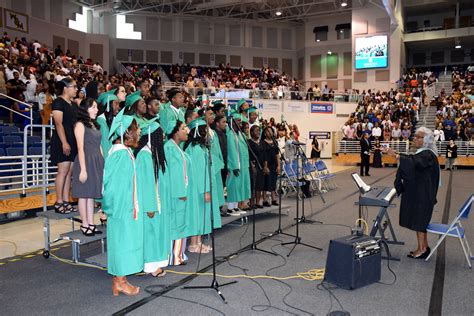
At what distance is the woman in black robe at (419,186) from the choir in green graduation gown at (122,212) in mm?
3336

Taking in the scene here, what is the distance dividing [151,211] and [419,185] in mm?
3543

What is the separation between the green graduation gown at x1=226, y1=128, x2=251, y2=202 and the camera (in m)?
7.96

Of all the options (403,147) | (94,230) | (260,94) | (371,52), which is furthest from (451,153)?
(94,230)

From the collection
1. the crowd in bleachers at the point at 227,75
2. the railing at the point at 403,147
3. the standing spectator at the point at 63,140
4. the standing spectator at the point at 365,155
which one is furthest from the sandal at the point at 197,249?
the crowd in bleachers at the point at 227,75

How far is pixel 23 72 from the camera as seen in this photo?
14234 mm

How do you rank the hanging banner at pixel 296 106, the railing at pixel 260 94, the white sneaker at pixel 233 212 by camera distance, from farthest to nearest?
the hanging banner at pixel 296 106
the railing at pixel 260 94
the white sneaker at pixel 233 212

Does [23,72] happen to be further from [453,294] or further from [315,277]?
[453,294]

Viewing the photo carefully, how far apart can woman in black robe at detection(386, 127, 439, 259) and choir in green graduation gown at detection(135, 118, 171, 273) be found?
304cm

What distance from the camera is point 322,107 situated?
2645 centimetres

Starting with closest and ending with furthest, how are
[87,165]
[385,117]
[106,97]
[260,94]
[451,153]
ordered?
[87,165] < [106,97] < [451,153] < [260,94] < [385,117]

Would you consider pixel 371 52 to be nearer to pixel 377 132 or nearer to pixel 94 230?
pixel 377 132

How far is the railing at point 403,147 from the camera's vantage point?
823 inches

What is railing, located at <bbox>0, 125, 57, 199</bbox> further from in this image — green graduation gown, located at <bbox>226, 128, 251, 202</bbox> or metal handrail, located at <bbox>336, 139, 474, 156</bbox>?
metal handrail, located at <bbox>336, 139, 474, 156</bbox>

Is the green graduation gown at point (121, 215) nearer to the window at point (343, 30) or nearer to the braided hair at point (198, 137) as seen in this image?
the braided hair at point (198, 137)
